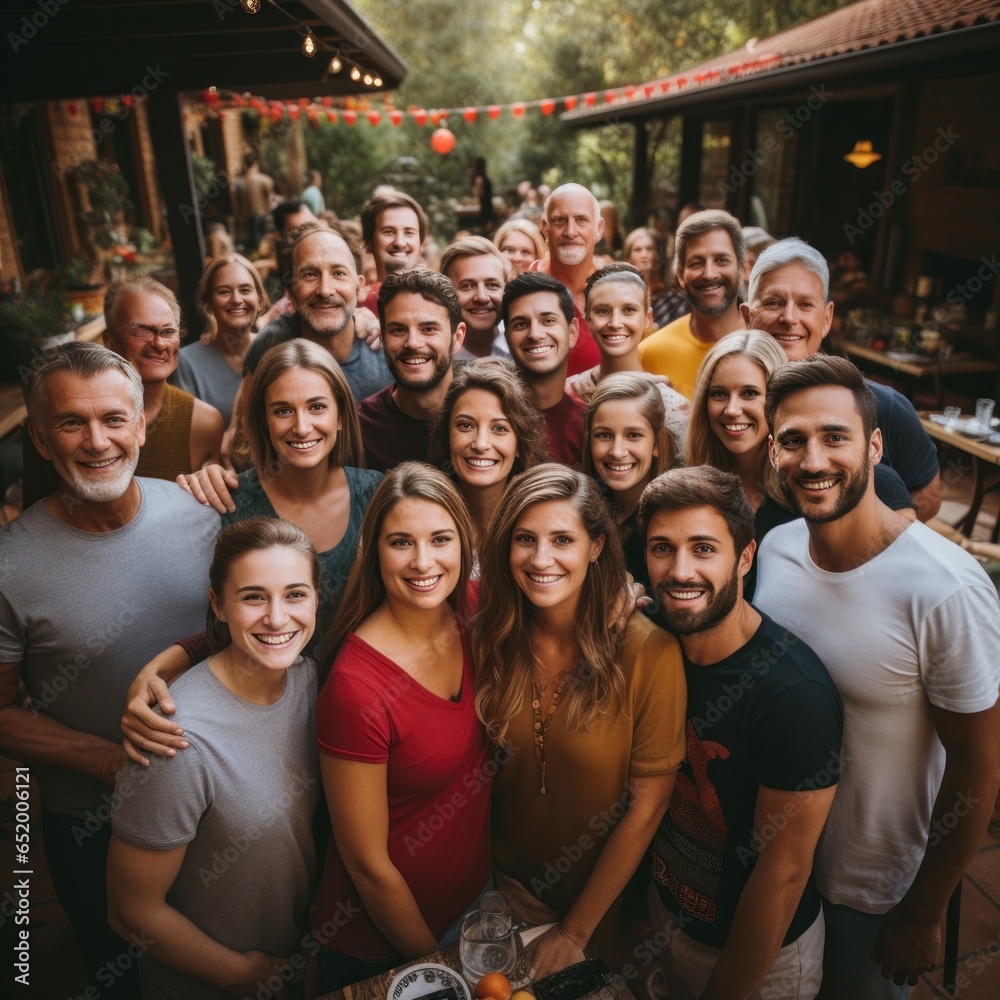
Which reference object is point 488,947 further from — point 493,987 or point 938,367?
point 938,367

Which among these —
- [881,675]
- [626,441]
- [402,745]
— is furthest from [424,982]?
[626,441]

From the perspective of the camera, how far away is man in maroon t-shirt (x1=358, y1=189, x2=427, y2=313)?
4484 mm

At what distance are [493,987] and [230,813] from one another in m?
0.73

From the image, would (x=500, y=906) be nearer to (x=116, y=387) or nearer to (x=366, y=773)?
(x=366, y=773)

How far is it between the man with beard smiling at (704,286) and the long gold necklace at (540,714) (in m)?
2.07

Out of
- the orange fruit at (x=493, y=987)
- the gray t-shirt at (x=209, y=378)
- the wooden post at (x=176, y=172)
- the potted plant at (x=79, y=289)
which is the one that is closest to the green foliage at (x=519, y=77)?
the potted plant at (x=79, y=289)

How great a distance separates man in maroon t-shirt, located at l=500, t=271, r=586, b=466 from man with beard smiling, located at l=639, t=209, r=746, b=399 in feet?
2.51

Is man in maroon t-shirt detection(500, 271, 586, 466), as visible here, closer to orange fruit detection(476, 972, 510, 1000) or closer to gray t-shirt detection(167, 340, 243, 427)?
gray t-shirt detection(167, 340, 243, 427)

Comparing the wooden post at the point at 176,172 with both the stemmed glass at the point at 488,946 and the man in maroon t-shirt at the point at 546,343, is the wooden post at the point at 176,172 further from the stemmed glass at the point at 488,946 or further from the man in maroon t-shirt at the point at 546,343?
the stemmed glass at the point at 488,946

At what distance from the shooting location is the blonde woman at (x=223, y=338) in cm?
399

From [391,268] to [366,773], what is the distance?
3.34 m

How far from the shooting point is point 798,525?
2.29 metres

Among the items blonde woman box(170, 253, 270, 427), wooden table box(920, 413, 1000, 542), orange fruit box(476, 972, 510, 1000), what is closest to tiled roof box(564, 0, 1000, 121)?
wooden table box(920, 413, 1000, 542)

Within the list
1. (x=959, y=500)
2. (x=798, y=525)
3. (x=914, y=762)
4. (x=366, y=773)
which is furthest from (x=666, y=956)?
(x=959, y=500)
